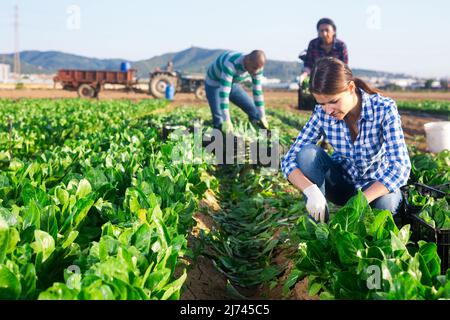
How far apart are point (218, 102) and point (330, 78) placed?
4.46 meters

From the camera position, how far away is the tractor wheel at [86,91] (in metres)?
29.8

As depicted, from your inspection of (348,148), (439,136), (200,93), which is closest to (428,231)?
(348,148)

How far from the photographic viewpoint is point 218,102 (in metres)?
7.47

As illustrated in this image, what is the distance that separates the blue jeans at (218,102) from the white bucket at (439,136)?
2.93 m

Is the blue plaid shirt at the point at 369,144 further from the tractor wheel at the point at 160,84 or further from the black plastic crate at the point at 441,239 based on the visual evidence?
the tractor wheel at the point at 160,84

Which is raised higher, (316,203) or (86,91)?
(316,203)

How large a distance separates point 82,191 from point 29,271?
1.17 m

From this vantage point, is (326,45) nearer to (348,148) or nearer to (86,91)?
(348,148)

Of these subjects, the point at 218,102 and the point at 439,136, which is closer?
the point at 218,102

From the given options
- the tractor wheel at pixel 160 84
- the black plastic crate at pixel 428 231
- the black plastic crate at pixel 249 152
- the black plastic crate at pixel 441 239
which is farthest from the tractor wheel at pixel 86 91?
the black plastic crate at pixel 441 239

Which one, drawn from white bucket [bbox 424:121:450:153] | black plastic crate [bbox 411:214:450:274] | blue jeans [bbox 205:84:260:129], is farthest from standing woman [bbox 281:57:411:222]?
white bucket [bbox 424:121:450:153]

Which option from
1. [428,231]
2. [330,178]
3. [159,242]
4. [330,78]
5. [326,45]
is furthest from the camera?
[326,45]

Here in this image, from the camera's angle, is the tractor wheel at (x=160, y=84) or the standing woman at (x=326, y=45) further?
the tractor wheel at (x=160, y=84)

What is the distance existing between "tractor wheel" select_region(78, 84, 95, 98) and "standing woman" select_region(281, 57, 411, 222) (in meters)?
27.9
